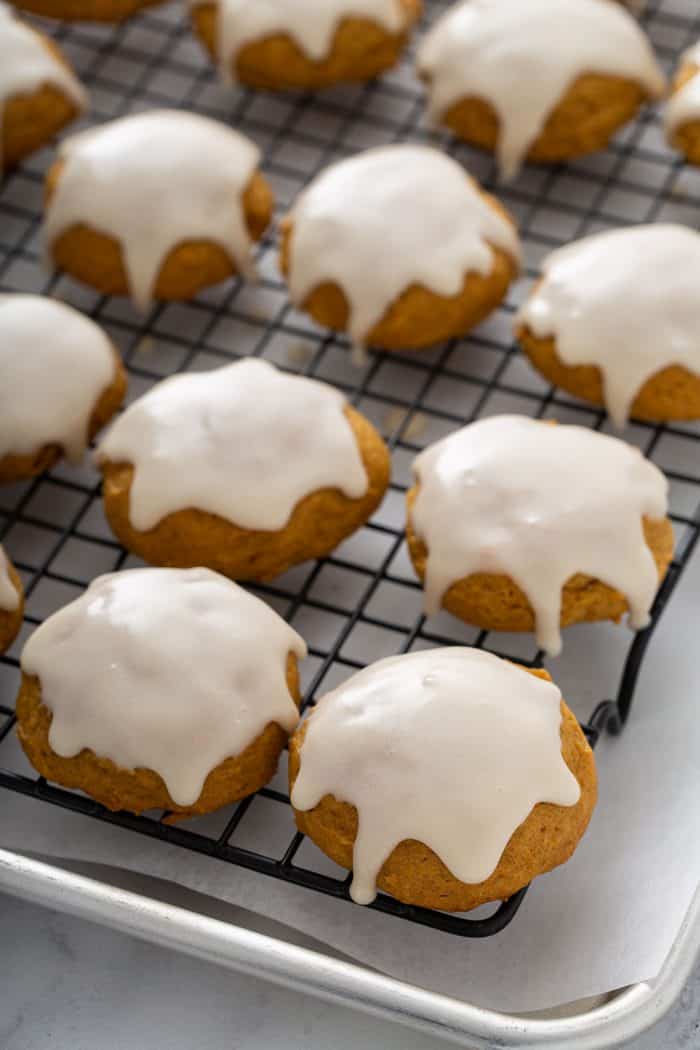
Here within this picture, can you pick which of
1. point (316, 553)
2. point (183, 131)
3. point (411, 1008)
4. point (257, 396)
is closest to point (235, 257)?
point (183, 131)

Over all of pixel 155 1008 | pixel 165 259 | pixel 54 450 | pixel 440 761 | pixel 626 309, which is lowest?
pixel 155 1008

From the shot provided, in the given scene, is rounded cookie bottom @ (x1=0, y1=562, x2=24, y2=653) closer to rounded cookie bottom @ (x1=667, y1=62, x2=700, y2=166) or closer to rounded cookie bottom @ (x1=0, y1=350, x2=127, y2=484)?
rounded cookie bottom @ (x1=0, y1=350, x2=127, y2=484)

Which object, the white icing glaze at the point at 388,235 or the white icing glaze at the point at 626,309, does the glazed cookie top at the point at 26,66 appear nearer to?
the white icing glaze at the point at 388,235

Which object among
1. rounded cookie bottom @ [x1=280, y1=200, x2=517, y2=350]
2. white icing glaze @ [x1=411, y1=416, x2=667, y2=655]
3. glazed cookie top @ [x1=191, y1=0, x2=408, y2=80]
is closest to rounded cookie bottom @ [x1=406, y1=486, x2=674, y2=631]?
white icing glaze @ [x1=411, y1=416, x2=667, y2=655]

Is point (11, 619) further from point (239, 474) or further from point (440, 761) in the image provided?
point (440, 761)

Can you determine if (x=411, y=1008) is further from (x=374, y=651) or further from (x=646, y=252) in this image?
(x=646, y=252)

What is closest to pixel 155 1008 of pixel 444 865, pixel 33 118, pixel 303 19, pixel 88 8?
pixel 444 865
